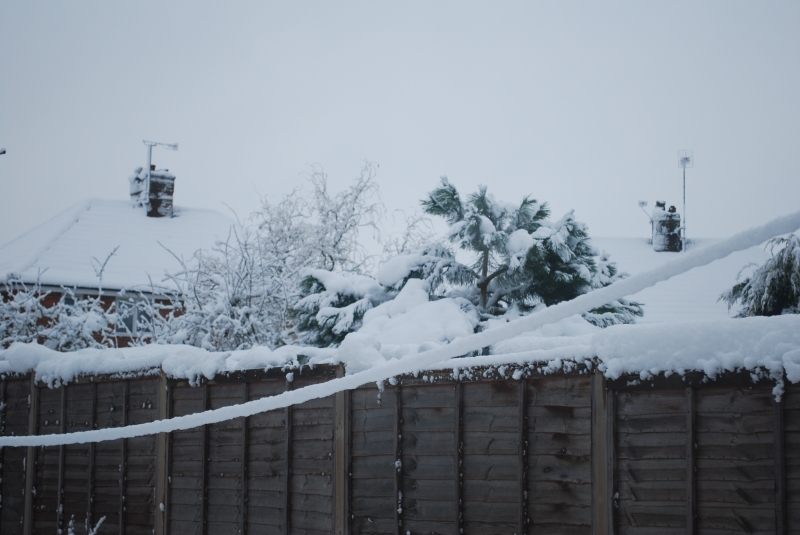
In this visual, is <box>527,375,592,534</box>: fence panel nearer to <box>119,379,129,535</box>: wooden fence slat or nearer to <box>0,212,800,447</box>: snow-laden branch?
<box>0,212,800,447</box>: snow-laden branch

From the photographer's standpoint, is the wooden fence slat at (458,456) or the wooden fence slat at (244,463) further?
the wooden fence slat at (244,463)

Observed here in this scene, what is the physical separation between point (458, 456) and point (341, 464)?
85 cm

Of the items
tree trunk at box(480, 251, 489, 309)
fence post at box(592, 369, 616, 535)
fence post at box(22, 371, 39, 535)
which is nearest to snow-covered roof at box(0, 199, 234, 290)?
fence post at box(22, 371, 39, 535)

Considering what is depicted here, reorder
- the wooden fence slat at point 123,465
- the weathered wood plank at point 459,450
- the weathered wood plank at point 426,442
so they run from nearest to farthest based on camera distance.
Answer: the weathered wood plank at point 459,450 < the weathered wood plank at point 426,442 < the wooden fence slat at point 123,465

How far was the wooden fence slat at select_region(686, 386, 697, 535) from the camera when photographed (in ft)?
9.82

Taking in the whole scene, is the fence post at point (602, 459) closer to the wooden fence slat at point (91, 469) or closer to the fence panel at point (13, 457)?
the wooden fence slat at point (91, 469)

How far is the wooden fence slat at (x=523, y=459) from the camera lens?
11.6ft

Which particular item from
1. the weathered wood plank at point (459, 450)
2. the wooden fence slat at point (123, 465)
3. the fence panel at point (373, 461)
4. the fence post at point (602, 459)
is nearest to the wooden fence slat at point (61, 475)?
the wooden fence slat at point (123, 465)

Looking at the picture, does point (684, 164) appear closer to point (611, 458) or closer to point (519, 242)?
point (519, 242)

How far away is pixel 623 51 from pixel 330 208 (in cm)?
834

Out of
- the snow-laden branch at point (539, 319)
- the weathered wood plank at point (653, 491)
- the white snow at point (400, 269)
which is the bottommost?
the weathered wood plank at point (653, 491)

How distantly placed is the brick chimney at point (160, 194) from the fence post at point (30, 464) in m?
18.2

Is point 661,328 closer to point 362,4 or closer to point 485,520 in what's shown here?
point 485,520

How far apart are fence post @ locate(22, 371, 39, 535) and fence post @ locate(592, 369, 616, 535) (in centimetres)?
506
